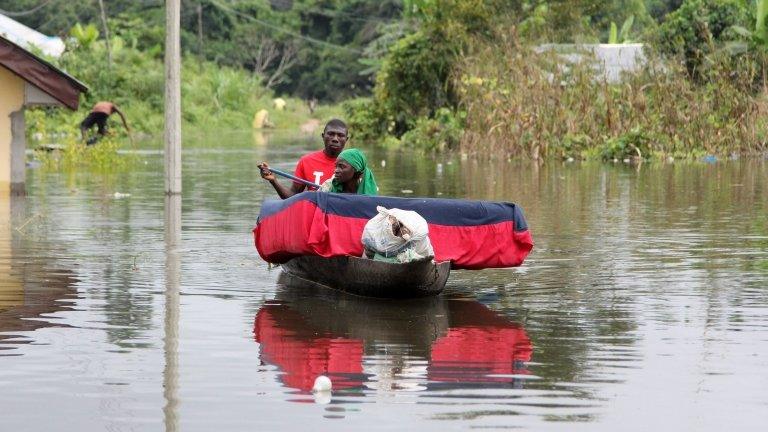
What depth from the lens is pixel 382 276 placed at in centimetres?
1264

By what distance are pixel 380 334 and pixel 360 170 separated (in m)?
2.79

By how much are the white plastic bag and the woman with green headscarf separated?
3.47 feet

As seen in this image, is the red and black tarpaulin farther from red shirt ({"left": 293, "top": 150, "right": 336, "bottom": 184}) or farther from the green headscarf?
A: red shirt ({"left": 293, "top": 150, "right": 336, "bottom": 184})

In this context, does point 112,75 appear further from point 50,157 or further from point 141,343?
point 141,343

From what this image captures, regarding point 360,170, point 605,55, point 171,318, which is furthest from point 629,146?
point 171,318

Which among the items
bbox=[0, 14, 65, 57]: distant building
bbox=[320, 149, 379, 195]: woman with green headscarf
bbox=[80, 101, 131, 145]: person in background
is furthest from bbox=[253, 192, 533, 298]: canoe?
bbox=[0, 14, 65, 57]: distant building

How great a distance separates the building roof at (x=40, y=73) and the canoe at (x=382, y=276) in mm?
11216

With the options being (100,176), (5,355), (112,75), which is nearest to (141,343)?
(5,355)

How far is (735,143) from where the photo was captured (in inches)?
1485

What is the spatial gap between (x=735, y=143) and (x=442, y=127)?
1032 cm

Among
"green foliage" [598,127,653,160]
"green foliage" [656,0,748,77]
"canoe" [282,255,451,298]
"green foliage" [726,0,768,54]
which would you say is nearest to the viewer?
"canoe" [282,255,451,298]

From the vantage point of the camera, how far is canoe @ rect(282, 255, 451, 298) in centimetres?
1247

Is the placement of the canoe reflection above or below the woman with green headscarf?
below

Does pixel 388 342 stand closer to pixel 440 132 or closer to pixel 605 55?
pixel 440 132
